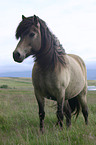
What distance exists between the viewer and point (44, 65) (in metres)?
3.90

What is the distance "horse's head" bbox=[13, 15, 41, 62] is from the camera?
11.5 feet

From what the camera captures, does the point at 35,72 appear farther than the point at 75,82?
No

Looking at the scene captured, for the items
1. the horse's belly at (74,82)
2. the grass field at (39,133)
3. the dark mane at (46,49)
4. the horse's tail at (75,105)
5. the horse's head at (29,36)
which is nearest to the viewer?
the grass field at (39,133)

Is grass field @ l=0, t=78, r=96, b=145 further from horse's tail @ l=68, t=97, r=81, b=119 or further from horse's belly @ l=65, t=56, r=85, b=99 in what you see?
horse's belly @ l=65, t=56, r=85, b=99

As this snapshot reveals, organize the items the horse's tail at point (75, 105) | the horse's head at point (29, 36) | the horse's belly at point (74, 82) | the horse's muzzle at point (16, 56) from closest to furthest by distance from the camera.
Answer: the horse's muzzle at point (16, 56), the horse's head at point (29, 36), the horse's belly at point (74, 82), the horse's tail at point (75, 105)

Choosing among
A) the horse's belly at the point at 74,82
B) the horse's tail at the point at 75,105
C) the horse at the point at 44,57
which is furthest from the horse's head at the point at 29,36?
the horse's tail at the point at 75,105

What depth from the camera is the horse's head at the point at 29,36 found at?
350 centimetres

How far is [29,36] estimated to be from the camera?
11.7 feet

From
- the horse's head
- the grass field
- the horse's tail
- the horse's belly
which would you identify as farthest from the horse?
the horse's tail

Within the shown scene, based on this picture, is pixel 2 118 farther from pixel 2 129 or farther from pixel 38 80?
pixel 38 80

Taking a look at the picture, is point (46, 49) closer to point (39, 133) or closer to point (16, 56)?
point (16, 56)

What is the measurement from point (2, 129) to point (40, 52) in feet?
8.57

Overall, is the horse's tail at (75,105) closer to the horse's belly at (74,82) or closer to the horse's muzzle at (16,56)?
the horse's belly at (74,82)

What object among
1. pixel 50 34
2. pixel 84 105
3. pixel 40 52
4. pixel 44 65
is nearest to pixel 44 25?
pixel 50 34
